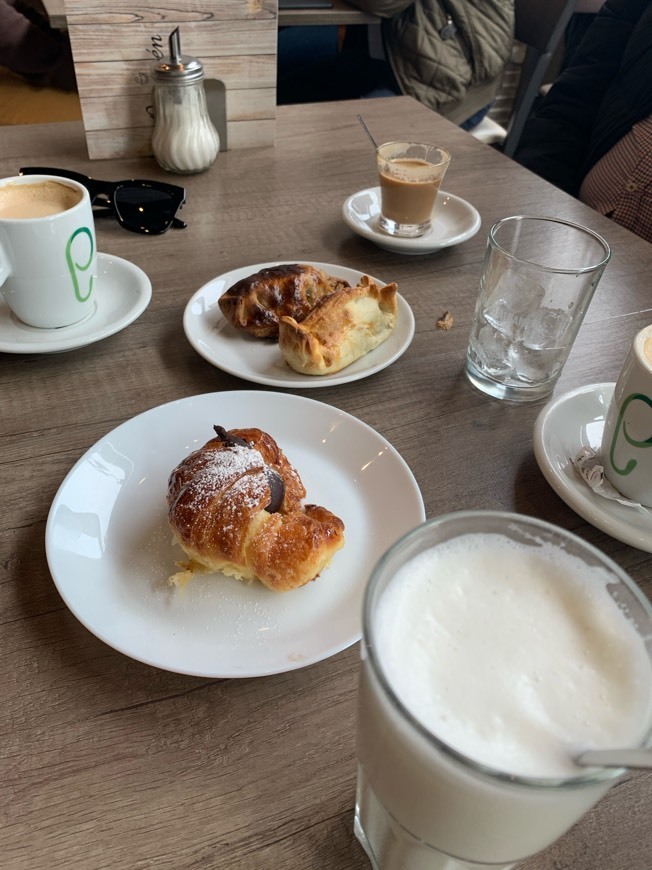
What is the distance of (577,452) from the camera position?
72cm

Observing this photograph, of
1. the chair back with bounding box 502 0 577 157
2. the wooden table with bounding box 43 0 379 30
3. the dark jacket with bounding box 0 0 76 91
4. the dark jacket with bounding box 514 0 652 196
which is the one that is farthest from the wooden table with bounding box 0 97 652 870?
the wooden table with bounding box 43 0 379 30

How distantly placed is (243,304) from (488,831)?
0.69 m

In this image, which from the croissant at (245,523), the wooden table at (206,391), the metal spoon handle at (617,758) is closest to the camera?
the metal spoon handle at (617,758)

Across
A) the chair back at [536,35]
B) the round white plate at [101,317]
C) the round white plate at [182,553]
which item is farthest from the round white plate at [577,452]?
the chair back at [536,35]

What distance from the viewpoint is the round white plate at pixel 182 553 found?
52cm

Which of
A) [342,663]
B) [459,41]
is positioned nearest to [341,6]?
[459,41]

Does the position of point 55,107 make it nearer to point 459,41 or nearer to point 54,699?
point 459,41

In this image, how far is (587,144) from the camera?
1.98 metres

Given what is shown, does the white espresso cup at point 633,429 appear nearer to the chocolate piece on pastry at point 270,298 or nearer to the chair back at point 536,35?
the chocolate piece on pastry at point 270,298

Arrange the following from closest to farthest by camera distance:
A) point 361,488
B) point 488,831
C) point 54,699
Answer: point 488,831
point 54,699
point 361,488

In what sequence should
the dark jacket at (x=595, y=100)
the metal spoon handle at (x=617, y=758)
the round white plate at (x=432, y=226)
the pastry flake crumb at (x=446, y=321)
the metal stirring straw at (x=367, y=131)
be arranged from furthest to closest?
1. the dark jacket at (x=595, y=100)
2. the metal stirring straw at (x=367, y=131)
3. the round white plate at (x=432, y=226)
4. the pastry flake crumb at (x=446, y=321)
5. the metal spoon handle at (x=617, y=758)

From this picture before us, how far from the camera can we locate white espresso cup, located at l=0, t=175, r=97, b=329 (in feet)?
2.61

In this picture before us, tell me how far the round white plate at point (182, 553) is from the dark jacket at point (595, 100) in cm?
153

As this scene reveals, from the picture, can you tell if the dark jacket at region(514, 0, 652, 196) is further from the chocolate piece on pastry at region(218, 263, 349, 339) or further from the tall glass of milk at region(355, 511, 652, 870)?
the tall glass of milk at region(355, 511, 652, 870)
